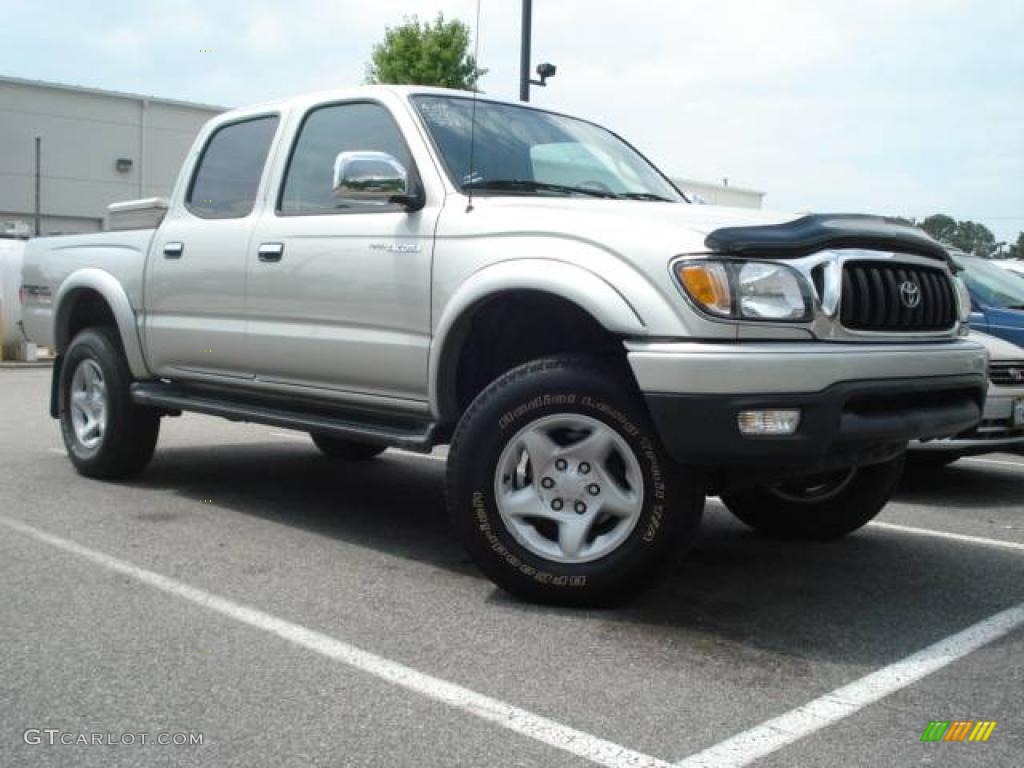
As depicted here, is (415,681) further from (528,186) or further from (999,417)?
(999,417)

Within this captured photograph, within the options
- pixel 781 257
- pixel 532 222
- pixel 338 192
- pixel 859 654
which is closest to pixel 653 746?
pixel 859 654

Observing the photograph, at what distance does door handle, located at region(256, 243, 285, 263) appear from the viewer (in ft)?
16.4

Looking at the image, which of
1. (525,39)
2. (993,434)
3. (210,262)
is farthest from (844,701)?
(525,39)

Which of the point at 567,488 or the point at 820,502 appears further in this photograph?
the point at 820,502

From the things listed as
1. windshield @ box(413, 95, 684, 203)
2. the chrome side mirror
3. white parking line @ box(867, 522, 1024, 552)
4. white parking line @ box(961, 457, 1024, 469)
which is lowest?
white parking line @ box(961, 457, 1024, 469)

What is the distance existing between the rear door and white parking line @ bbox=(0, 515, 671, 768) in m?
1.34

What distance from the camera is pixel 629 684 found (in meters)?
3.18

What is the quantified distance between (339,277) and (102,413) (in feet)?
7.86

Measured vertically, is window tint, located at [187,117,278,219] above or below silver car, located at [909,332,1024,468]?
above

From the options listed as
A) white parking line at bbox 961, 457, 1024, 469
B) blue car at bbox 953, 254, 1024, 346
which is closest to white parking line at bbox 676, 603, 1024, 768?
blue car at bbox 953, 254, 1024, 346

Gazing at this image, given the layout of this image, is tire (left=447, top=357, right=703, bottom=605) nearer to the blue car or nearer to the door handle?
the door handle

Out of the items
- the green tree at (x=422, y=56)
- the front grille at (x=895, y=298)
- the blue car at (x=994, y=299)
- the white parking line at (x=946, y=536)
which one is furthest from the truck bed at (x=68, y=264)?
the green tree at (x=422, y=56)

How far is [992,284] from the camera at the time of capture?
25.5ft

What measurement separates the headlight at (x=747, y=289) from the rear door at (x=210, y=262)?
2.53 metres
